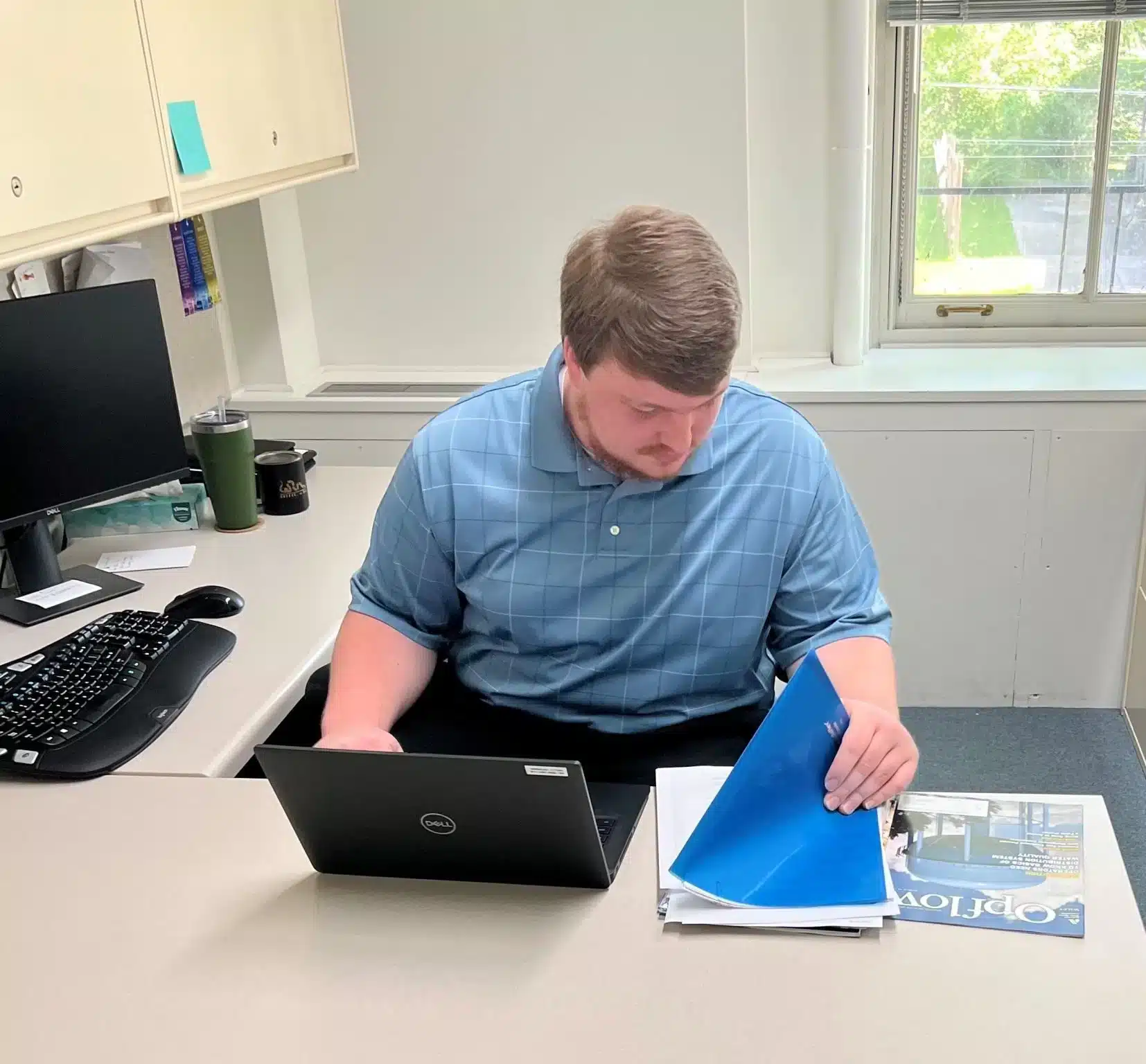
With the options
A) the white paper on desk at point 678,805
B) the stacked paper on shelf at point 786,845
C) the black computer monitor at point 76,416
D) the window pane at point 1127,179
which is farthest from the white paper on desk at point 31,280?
the window pane at point 1127,179

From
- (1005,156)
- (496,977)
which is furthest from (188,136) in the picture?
(1005,156)

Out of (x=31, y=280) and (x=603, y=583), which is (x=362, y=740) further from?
(x=31, y=280)

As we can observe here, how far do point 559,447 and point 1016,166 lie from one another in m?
1.82

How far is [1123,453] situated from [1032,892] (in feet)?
5.63

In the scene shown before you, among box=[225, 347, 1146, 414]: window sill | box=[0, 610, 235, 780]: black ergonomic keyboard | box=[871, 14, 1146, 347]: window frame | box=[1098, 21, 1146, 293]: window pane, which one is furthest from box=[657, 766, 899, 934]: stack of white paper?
box=[1098, 21, 1146, 293]: window pane

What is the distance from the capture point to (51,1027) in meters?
1.00

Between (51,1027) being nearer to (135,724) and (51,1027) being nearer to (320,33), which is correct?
(135,724)

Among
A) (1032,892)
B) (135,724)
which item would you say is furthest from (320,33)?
(1032,892)

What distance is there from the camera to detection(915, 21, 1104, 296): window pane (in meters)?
2.68

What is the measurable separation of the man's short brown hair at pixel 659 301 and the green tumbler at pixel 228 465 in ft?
2.90

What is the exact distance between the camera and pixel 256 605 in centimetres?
179

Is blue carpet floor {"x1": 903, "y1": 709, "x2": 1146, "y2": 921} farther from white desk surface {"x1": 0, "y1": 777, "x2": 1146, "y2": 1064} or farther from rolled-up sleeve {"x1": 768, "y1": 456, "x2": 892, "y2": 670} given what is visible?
white desk surface {"x1": 0, "y1": 777, "x2": 1146, "y2": 1064}

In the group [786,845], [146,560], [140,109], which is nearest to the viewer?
[786,845]

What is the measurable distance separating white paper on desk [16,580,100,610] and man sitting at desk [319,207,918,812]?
0.54 m
